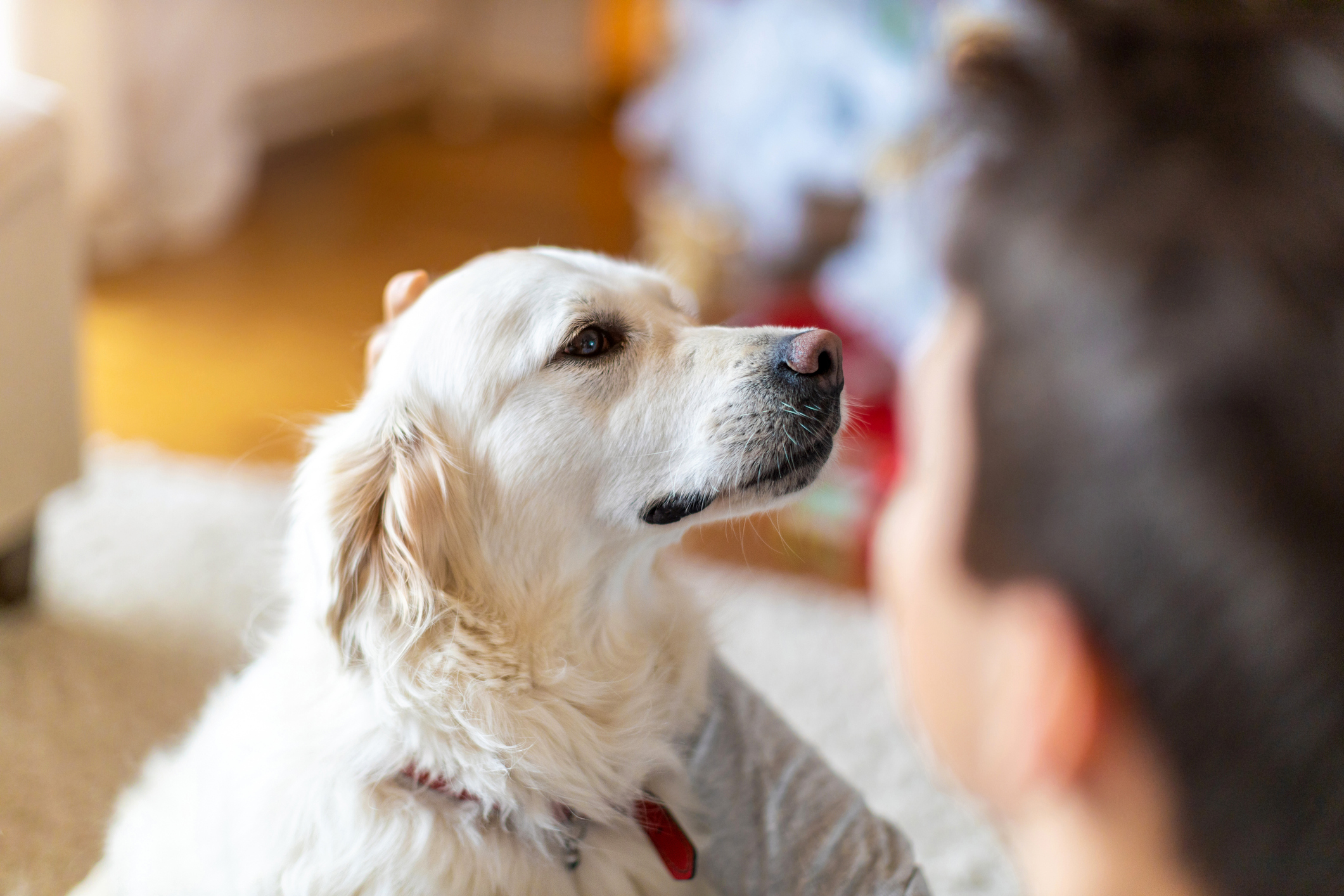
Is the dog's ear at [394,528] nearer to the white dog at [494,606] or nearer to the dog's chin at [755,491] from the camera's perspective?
the white dog at [494,606]

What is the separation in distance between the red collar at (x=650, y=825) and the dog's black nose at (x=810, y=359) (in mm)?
538

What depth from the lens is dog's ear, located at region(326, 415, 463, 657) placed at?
3.60 feet

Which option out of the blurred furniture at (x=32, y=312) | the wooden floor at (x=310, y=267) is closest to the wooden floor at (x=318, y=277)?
the wooden floor at (x=310, y=267)

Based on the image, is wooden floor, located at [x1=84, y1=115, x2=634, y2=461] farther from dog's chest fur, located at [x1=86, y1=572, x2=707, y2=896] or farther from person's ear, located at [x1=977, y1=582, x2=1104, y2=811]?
person's ear, located at [x1=977, y1=582, x2=1104, y2=811]

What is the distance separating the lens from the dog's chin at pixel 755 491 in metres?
1.19

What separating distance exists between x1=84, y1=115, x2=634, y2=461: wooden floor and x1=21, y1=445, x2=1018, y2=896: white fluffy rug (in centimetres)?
21

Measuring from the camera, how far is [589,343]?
1.22 metres

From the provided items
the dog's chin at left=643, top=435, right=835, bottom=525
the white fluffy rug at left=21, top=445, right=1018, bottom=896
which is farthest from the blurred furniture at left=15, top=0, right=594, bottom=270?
the dog's chin at left=643, top=435, right=835, bottom=525

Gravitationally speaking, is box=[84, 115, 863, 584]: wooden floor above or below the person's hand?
below

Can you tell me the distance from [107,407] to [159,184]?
3.68ft

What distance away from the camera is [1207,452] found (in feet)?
1.10

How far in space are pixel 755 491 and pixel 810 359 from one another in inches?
6.6

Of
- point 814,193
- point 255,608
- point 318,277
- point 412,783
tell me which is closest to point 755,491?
point 412,783

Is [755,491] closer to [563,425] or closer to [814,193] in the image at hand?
[563,425]
